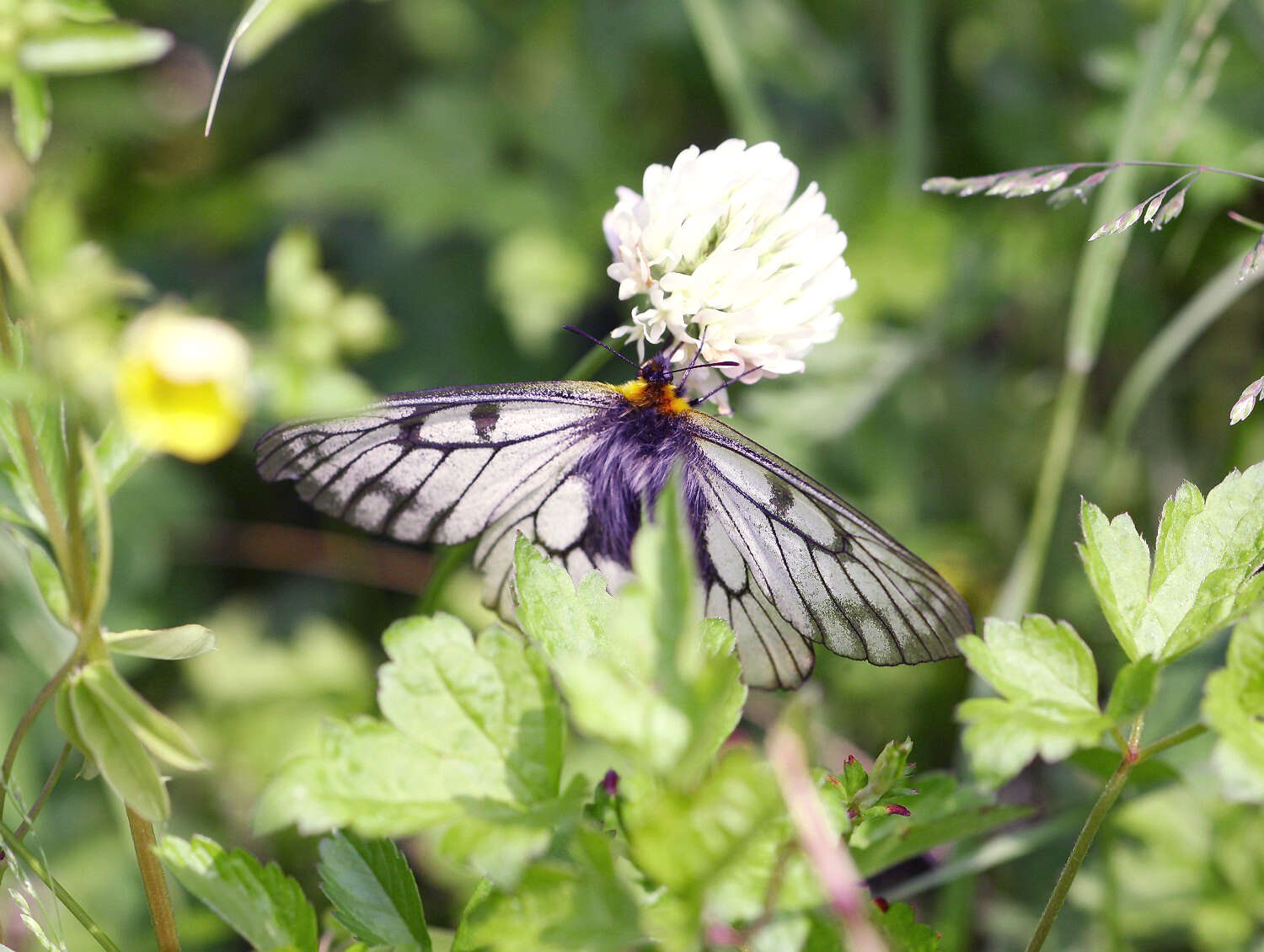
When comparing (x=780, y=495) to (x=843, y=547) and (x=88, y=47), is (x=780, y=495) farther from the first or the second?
(x=88, y=47)

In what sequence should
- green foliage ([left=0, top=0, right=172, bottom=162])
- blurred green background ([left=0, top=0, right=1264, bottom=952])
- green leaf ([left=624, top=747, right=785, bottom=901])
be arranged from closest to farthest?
1. green leaf ([left=624, top=747, right=785, bottom=901])
2. green foliage ([left=0, top=0, right=172, bottom=162])
3. blurred green background ([left=0, top=0, right=1264, bottom=952])

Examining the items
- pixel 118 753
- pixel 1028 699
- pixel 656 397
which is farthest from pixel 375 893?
pixel 656 397

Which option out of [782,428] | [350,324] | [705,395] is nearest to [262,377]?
[350,324]

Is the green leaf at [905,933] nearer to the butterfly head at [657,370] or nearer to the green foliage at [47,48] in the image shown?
the butterfly head at [657,370]

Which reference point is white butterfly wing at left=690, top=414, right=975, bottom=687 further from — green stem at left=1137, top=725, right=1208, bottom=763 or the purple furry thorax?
green stem at left=1137, top=725, right=1208, bottom=763

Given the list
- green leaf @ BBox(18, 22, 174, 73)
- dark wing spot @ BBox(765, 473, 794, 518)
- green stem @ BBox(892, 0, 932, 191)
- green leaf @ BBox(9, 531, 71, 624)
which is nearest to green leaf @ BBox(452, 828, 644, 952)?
green leaf @ BBox(9, 531, 71, 624)

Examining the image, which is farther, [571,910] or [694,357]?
[694,357]
